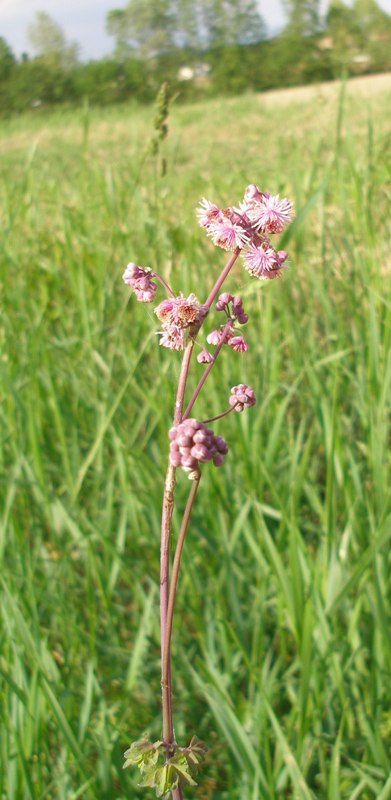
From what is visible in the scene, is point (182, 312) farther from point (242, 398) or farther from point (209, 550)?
point (209, 550)

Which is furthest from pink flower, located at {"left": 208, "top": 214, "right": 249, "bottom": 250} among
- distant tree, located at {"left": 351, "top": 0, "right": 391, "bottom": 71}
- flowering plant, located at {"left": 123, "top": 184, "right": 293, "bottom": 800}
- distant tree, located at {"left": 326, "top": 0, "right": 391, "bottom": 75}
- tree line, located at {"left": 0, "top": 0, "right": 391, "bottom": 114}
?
distant tree, located at {"left": 351, "top": 0, "right": 391, "bottom": 71}

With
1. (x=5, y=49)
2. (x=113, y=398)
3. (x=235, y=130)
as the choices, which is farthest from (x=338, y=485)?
(x=235, y=130)

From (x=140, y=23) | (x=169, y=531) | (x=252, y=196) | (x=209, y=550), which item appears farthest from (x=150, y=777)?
(x=140, y=23)

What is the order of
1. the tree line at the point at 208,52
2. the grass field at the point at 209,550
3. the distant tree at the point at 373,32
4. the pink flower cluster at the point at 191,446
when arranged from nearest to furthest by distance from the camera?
the pink flower cluster at the point at 191,446
the grass field at the point at 209,550
the tree line at the point at 208,52
the distant tree at the point at 373,32

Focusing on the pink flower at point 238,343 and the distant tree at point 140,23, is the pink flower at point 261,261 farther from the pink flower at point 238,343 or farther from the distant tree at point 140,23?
the distant tree at point 140,23

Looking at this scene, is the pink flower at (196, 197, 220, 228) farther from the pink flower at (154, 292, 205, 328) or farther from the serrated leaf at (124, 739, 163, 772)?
the serrated leaf at (124, 739, 163, 772)

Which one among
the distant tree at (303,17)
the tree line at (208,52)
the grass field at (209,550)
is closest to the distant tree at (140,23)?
the tree line at (208,52)
